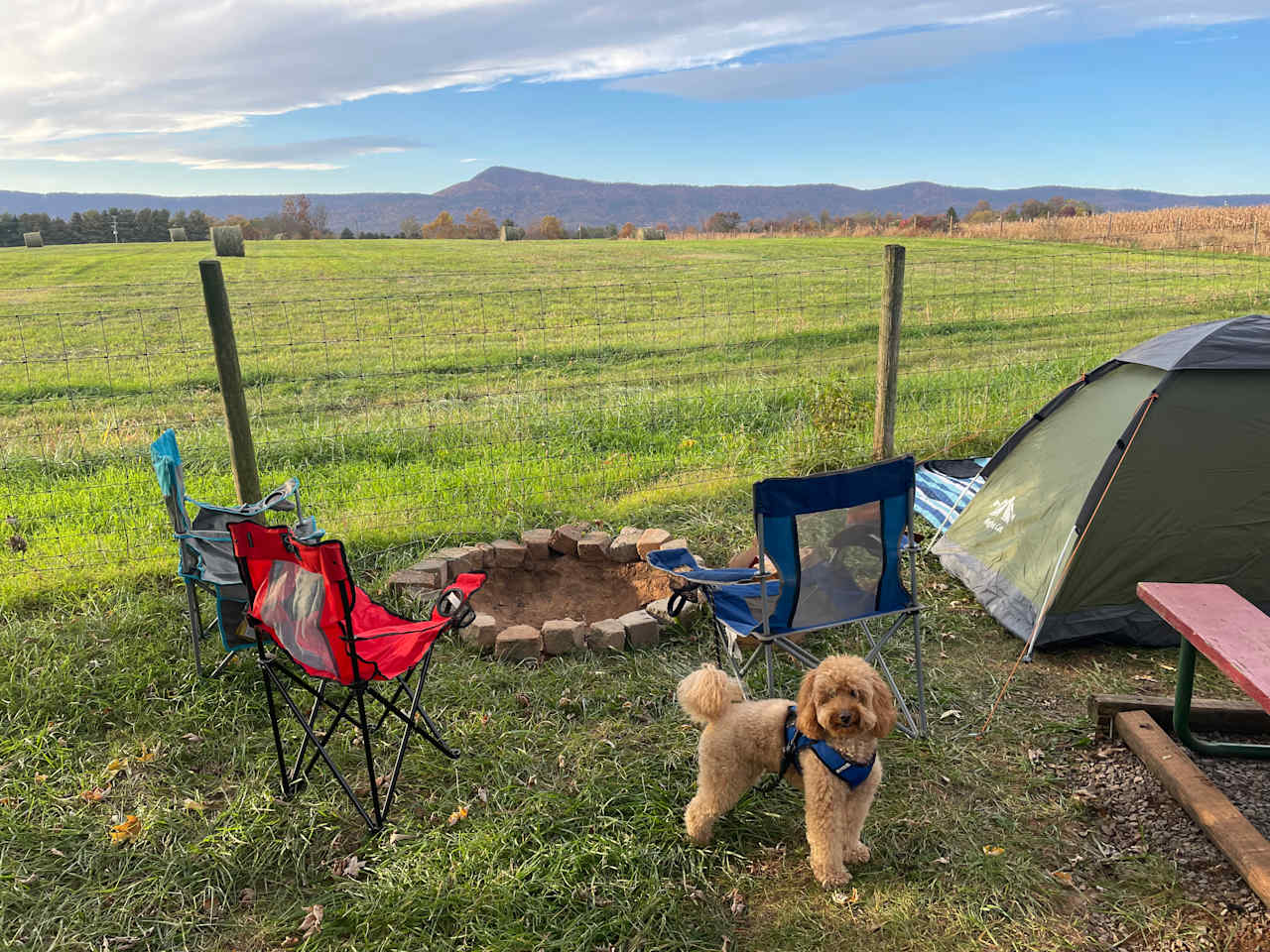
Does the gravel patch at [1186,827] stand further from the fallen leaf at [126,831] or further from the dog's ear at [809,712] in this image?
the fallen leaf at [126,831]

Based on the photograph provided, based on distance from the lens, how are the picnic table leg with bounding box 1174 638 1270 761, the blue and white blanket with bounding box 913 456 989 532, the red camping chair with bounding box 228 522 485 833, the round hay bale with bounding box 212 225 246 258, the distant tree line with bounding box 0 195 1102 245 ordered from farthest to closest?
the distant tree line with bounding box 0 195 1102 245, the round hay bale with bounding box 212 225 246 258, the blue and white blanket with bounding box 913 456 989 532, the picnic table leg with bounding box 1174 638 1270 761, the red camping chair with bounding box 228 522 485 833

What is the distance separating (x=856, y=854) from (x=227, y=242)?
2854cm

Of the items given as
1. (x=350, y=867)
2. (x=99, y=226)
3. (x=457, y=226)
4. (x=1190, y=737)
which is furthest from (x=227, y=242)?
(x=1190, y=737)

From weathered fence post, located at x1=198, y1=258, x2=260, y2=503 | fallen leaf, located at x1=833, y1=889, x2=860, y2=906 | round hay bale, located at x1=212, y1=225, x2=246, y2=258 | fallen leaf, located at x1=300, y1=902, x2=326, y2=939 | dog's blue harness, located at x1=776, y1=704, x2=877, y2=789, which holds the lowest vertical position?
fallen leaf, located at x1=833, y1=889, x2=860, y2=906

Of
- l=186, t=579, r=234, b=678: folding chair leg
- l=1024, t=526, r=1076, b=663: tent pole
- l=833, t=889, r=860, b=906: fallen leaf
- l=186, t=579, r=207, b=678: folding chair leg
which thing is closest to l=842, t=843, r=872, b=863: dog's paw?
l=833, t=889, r=860, b=906: fallen leaf

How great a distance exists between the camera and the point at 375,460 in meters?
7.17

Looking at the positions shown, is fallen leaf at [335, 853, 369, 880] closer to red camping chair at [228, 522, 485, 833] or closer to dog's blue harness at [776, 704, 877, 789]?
red camping chair at [228, 522, 485, 833]

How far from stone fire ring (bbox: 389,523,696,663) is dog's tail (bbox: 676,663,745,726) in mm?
1375

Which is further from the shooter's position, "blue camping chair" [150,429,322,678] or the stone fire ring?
the stone fire ring

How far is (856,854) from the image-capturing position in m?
2.94

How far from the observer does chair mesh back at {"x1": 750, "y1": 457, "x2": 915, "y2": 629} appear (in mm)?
3293

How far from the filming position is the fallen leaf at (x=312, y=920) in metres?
2.71

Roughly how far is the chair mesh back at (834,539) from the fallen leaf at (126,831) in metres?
2.46

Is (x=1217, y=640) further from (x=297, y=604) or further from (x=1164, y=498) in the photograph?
(x=297, y=604)
